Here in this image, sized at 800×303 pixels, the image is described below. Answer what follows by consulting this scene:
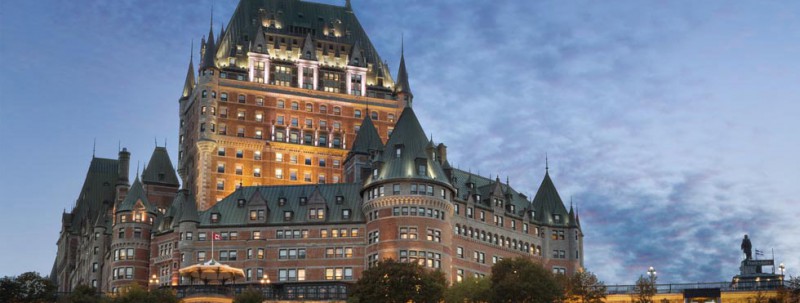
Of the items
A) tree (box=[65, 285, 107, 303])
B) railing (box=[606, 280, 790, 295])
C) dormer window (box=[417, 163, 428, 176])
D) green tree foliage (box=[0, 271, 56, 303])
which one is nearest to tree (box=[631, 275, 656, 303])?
railing (box=[606, 280, 790, 295])

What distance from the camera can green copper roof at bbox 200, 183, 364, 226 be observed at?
189500 millimetres

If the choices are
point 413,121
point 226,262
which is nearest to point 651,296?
point 413,121

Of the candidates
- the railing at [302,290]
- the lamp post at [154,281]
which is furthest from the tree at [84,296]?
the lamp post at [154,281]

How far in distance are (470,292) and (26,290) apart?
63.6 meters

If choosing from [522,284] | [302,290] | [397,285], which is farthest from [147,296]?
[522,284]

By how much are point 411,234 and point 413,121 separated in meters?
20.6

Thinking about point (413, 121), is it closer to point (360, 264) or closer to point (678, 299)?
point (360, 264)

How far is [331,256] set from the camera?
613ft

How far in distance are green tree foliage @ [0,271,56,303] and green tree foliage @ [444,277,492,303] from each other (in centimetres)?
5743

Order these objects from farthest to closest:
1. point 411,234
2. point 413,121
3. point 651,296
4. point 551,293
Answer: point 413,121 → point 411,234 → point 651,296 → point 551,293

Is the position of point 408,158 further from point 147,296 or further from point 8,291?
point 8,291

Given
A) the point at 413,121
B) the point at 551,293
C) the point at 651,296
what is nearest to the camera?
the point at 551,293

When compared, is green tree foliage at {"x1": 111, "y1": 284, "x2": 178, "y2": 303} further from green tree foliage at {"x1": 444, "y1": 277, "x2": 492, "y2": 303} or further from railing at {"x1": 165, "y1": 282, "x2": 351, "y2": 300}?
green tree foliage at {"x1": 444, "y1": 277, "x2": 492, "y2": 303}

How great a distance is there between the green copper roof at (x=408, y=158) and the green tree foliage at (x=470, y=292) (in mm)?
24679
